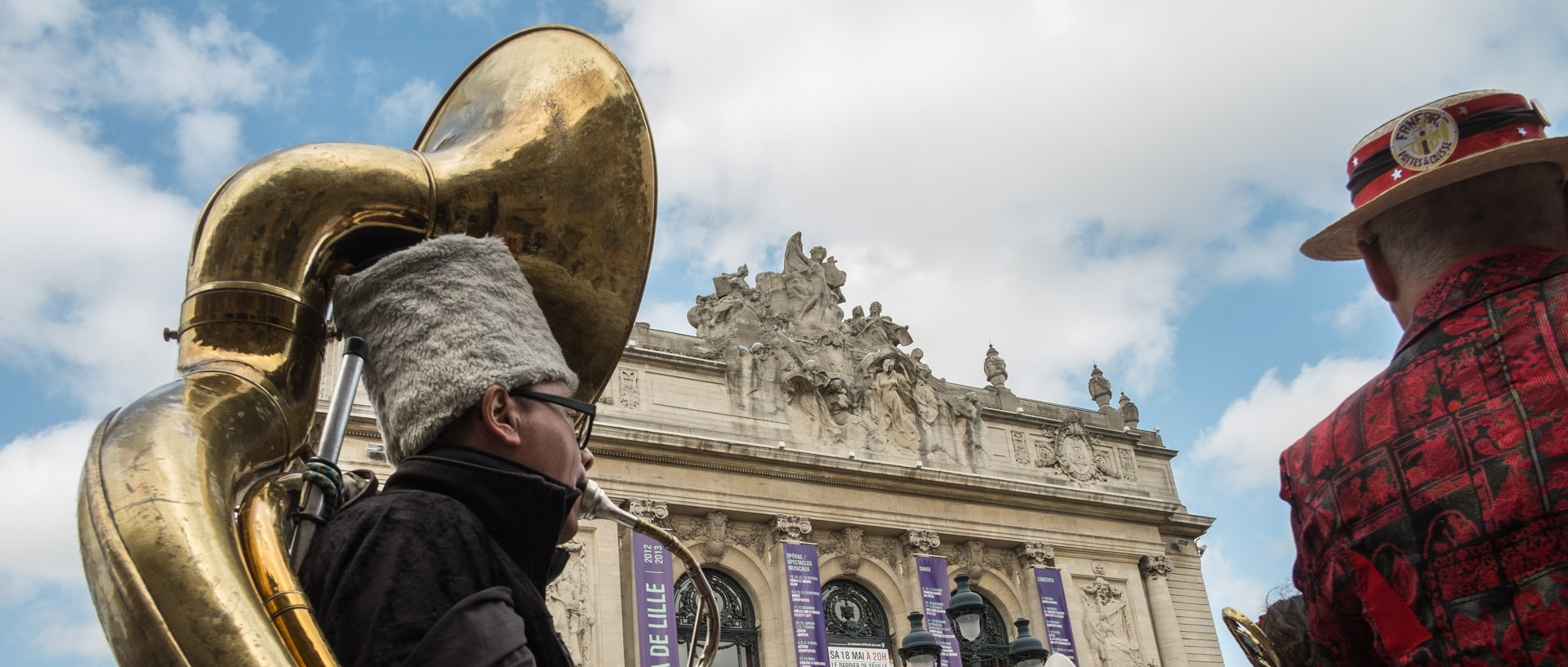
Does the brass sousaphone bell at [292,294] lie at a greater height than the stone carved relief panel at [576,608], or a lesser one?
lesser

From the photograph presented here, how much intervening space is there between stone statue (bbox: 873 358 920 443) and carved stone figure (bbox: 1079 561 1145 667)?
3951 mm

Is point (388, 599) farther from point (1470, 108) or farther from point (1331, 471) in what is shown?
point (1470, 108)

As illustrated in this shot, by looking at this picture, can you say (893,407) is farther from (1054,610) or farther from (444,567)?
(444,567)

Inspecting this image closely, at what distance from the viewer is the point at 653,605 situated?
14656 millimetres

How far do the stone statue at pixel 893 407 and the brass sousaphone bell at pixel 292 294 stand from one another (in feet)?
54.8

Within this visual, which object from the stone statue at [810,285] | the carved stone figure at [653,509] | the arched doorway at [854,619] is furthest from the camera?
the stone statue at [810,285]

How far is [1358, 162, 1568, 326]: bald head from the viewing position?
2027 mm

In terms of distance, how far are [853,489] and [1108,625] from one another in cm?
517

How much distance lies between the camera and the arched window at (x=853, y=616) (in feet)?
55.4

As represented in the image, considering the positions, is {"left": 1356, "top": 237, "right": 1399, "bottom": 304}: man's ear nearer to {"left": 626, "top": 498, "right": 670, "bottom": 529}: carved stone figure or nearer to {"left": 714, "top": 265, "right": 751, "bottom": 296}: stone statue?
{"left": 626, "top": 498, "right": 670, "bottom": 529}: carved stone figure

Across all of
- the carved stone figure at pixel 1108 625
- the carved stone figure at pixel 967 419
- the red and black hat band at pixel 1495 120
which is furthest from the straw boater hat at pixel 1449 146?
the carved stone figure at pixel 1108 625

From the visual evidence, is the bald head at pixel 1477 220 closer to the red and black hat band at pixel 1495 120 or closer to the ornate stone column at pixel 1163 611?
the red and black hat band at pixel 1495 120

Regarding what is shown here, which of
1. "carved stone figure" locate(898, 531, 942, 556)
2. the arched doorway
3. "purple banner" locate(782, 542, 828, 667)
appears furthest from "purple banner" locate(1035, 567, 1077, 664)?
"purple banner" locate(782, 542, 828, 667)

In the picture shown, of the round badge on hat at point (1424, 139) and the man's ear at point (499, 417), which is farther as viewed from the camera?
the round badge on hat at point (1424, 139)
